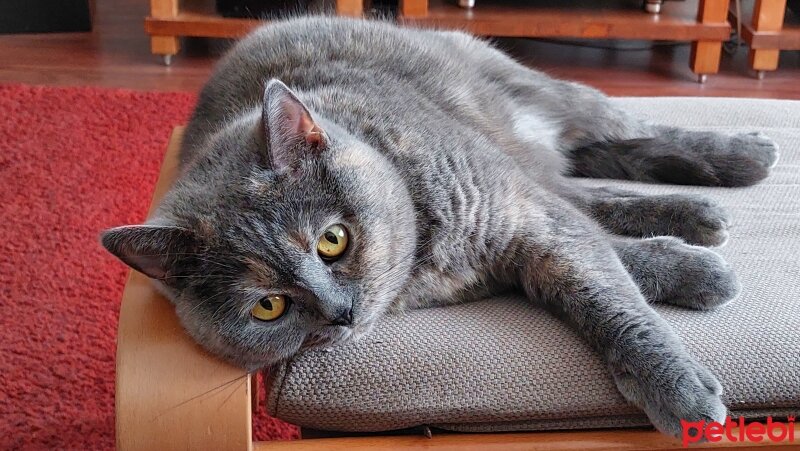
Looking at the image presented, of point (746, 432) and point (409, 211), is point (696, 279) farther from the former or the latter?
point (409, 211)

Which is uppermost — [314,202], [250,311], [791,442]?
[314,202]

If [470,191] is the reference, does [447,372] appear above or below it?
below

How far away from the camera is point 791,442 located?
41.2 inches

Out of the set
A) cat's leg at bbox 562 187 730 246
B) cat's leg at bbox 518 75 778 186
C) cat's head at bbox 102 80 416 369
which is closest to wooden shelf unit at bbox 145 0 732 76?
cat's leg at bbox 518 75 778 186

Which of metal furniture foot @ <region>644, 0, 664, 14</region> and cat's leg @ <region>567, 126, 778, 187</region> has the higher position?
metal furniture foot @ <region>644, 0, 664, 14</region>

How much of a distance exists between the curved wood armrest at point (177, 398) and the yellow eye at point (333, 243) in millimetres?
169

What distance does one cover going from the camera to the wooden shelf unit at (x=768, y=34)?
9.39 feet

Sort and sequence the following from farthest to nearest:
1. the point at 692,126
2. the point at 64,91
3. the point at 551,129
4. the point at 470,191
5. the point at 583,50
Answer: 1. the point at 583,50
2. the point at 64,91
3. the point at 692,126
4. the point at 551,129
5. the point at 470,191

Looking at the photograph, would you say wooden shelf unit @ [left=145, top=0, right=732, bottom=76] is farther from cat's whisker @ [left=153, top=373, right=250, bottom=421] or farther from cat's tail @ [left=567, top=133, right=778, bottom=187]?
cat's whisker @ [left=153, top=373, right=250, bottom=421]

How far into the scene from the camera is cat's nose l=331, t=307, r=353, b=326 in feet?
3.20

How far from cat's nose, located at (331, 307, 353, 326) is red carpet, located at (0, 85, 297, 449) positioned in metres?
0.66

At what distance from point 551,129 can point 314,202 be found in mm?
658

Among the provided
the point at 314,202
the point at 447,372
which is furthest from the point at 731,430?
the point at 314,202

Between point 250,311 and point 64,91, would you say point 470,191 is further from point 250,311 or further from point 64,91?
point 64,91
